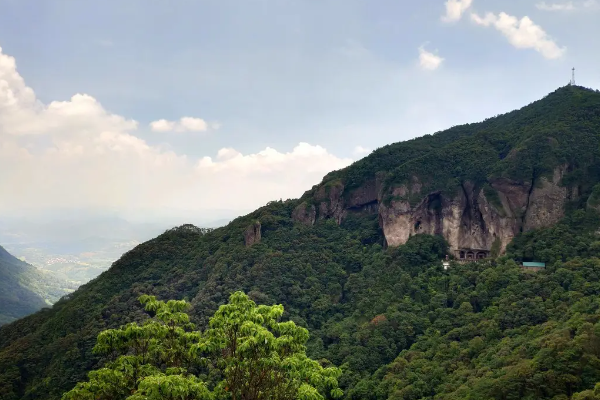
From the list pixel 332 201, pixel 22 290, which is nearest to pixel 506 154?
pixel 332 201

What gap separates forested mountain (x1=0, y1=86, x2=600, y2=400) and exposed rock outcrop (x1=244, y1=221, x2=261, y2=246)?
128 mm

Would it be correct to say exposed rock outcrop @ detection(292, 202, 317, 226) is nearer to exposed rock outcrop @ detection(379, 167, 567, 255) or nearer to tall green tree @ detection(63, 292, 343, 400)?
exposed rock outcrop @ detection(379, 167, 567, 255)

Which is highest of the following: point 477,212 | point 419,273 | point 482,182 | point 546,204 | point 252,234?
point 482,182

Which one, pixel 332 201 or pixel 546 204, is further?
pixel 332 201

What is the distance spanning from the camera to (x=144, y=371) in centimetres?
1231

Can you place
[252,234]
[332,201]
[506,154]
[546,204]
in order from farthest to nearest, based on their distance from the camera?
[332,201], [506,154], [252,234], [546,204]

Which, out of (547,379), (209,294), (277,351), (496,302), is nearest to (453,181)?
(496,302)

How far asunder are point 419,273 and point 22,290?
4656 inches

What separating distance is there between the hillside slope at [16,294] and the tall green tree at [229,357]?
322 ft

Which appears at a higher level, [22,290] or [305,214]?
[305,214]

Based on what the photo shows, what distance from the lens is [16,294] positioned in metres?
124

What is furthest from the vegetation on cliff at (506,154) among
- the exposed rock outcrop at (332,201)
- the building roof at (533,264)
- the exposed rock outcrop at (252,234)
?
the exposed rock outcrop at (252,234)

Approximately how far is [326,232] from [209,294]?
18237 millimetres

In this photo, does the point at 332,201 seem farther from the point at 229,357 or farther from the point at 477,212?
the point at 229,357
